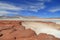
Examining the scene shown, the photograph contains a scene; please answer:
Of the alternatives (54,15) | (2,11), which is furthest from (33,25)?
(2,11)

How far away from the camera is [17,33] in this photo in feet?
5.61

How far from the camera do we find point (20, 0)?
1.69 metres

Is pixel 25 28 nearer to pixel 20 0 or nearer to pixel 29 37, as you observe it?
pixel 29 37

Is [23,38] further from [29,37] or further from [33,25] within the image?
[33,25]

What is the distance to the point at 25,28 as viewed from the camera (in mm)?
1811

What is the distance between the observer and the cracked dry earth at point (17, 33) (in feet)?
5.33

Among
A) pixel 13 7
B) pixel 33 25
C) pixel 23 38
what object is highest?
pixel 13 7

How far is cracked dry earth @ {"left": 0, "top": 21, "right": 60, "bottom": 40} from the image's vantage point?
5.33 ft

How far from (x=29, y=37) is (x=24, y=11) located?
0.33m

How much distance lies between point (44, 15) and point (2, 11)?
1.79ft

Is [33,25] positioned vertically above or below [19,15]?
below

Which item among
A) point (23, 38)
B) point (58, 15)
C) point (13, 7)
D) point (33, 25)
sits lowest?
point (23, 38)

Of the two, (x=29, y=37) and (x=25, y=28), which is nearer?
(x=29, y=37)

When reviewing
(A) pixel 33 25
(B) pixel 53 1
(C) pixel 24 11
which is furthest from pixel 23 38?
(B) pixel 53 1
